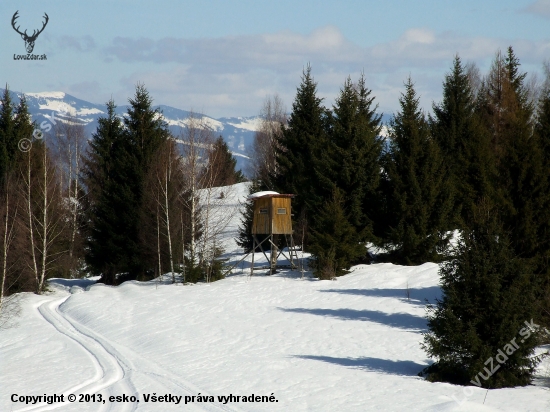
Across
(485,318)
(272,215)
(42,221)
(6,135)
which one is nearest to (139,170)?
(42,221)

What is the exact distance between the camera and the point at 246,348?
19.0m

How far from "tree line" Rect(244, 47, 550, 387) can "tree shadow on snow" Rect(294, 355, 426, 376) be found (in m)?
0.86

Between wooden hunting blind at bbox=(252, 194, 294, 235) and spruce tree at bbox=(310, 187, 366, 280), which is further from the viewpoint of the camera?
wooden hunting blind at bbox=(252, 194, 294, 235)

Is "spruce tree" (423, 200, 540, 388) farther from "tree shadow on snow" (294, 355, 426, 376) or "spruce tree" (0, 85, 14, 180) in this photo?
"spruce tree" (0, 85, 14, 180)

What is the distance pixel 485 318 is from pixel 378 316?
777 centimetres

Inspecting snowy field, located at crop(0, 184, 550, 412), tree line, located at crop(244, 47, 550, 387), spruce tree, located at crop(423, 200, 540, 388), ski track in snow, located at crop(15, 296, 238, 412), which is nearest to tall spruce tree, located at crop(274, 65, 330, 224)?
tree line, located at crop(244, 47, 550, 387)

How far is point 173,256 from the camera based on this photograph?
33.1m

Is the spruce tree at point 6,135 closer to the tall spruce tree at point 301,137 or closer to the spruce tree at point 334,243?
the tall spruce tree at point 301,137

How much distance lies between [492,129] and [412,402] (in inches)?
1283

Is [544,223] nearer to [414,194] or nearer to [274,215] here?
[414,194]

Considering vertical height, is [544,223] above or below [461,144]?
below

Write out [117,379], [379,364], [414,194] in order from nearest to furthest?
[117,379]
[379,364]
[414,194]

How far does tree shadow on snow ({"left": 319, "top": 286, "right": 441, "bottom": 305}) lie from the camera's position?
24.1 m

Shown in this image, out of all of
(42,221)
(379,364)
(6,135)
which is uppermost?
(6,135)
